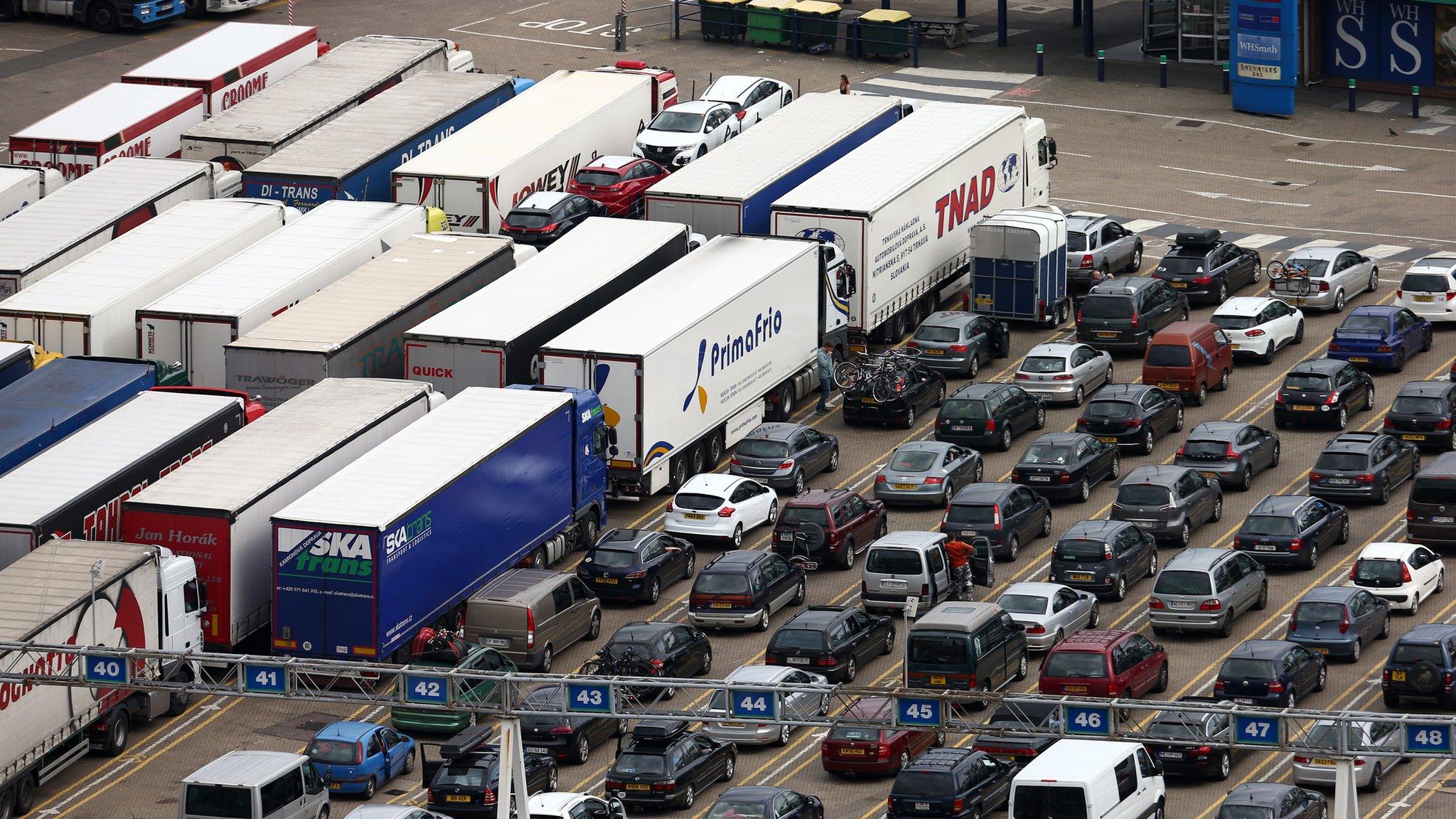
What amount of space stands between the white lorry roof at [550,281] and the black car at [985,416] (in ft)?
28.4

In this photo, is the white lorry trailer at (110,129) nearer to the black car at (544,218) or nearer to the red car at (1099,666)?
the black car at (544,218)

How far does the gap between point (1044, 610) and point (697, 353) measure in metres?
12.2

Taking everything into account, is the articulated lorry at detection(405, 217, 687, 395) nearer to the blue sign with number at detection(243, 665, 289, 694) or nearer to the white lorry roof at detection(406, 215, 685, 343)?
the white lorry roof at detection(406, 215, 685, 343)

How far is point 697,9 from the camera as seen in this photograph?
104m

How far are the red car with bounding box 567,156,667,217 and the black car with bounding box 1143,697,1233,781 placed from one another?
1181 inches

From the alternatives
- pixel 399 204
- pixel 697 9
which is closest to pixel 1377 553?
pixel 399 204

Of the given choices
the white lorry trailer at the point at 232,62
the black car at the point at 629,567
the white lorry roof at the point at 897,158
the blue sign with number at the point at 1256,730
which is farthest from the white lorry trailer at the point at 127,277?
the blue sign with number at the point at 1256,730

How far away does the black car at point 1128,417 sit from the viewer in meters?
64.3

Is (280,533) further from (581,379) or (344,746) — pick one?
(581,379)

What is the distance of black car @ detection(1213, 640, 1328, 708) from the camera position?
51125 millimetres

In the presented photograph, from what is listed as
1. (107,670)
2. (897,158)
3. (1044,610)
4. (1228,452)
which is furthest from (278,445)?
(897,158)

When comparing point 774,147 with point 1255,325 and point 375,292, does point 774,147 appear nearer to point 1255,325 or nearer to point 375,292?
point 375,292

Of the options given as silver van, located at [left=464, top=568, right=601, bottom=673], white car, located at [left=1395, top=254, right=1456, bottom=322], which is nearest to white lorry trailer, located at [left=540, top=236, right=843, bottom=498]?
silver van, located at [left=464, top=568, right=601, bottom=673]

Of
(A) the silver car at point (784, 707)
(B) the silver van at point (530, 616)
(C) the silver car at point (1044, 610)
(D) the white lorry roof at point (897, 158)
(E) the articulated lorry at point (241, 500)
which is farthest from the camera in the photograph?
(D) the white lorry roof at point (897, 158)
